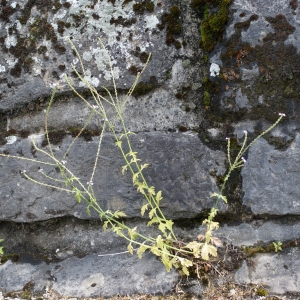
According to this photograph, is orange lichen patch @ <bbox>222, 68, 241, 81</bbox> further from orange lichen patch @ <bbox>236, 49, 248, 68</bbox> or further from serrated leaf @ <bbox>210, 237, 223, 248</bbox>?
serrated leaf @ <bbox>210, 237, 223, 248</bbox>

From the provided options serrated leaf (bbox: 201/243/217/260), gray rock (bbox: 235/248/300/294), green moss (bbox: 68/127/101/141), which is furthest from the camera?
green moss (bbox: 68/127/101/141)

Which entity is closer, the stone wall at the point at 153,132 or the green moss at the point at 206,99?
the stone wall at the point at 153,132

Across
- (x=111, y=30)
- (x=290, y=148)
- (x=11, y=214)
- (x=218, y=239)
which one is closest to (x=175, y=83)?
(x=111, y=30)

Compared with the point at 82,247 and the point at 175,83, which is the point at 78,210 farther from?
the point at 175,83

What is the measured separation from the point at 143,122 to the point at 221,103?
477 mm

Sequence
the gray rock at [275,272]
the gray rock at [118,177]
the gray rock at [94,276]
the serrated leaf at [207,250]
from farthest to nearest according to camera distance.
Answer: the gray rock at [118,177]
the gray rock at [94,276]
the gray rock at [275,272]
the serrated leaf at [207,250]

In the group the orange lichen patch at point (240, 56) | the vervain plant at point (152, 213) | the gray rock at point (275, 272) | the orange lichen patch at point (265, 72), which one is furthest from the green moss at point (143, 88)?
the gray rock at point (275, 272)

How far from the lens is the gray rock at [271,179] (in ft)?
7.24

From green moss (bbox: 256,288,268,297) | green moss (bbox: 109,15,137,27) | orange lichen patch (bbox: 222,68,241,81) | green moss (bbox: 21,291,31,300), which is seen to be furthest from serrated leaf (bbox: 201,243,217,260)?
green moss (bbox: 109,15,137,27)

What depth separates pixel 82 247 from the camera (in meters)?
2.47

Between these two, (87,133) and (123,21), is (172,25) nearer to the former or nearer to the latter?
(123,21)

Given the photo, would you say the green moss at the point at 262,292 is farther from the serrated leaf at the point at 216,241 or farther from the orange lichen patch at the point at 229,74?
the orange lichen patch at the point at 229,74

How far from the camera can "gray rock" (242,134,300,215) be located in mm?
2207

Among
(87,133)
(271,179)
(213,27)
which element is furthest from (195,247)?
(213,27)
